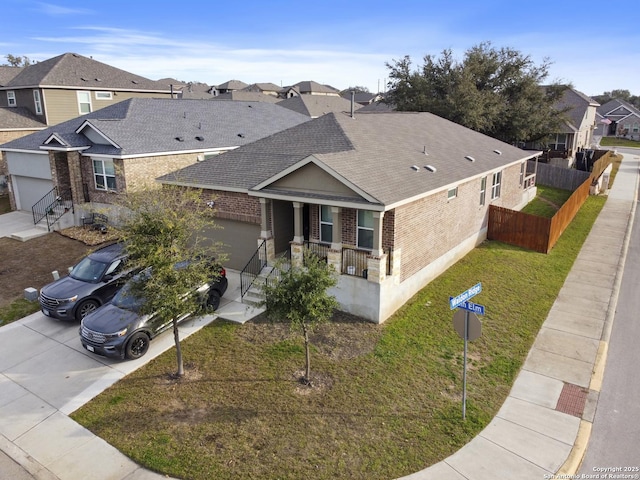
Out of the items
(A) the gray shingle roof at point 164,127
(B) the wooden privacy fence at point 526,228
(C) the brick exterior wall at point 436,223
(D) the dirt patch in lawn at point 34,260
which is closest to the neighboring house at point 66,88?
(A) the gray shingle roof at point 164,127

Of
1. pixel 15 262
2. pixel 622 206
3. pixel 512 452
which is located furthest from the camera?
pixel 622 206

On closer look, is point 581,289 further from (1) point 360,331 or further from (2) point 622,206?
(2) point 622,206

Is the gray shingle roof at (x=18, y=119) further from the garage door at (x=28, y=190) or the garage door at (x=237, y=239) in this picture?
the garage door at (x=237, y=239)

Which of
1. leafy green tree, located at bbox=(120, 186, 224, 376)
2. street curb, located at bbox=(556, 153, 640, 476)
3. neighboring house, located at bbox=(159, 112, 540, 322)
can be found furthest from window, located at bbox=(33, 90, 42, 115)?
street curb, located at bbox=(556, 153, 640, 476)

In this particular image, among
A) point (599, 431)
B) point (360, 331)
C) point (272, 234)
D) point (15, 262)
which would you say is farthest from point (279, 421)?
point (15, 262)

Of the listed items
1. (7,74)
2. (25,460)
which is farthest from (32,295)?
(7,74)

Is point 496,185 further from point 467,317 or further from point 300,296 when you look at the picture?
point 300,296

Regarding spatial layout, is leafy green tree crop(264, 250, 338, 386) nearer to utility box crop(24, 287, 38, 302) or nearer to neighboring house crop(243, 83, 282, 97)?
utility box crop(24, 287, 38, 302)
